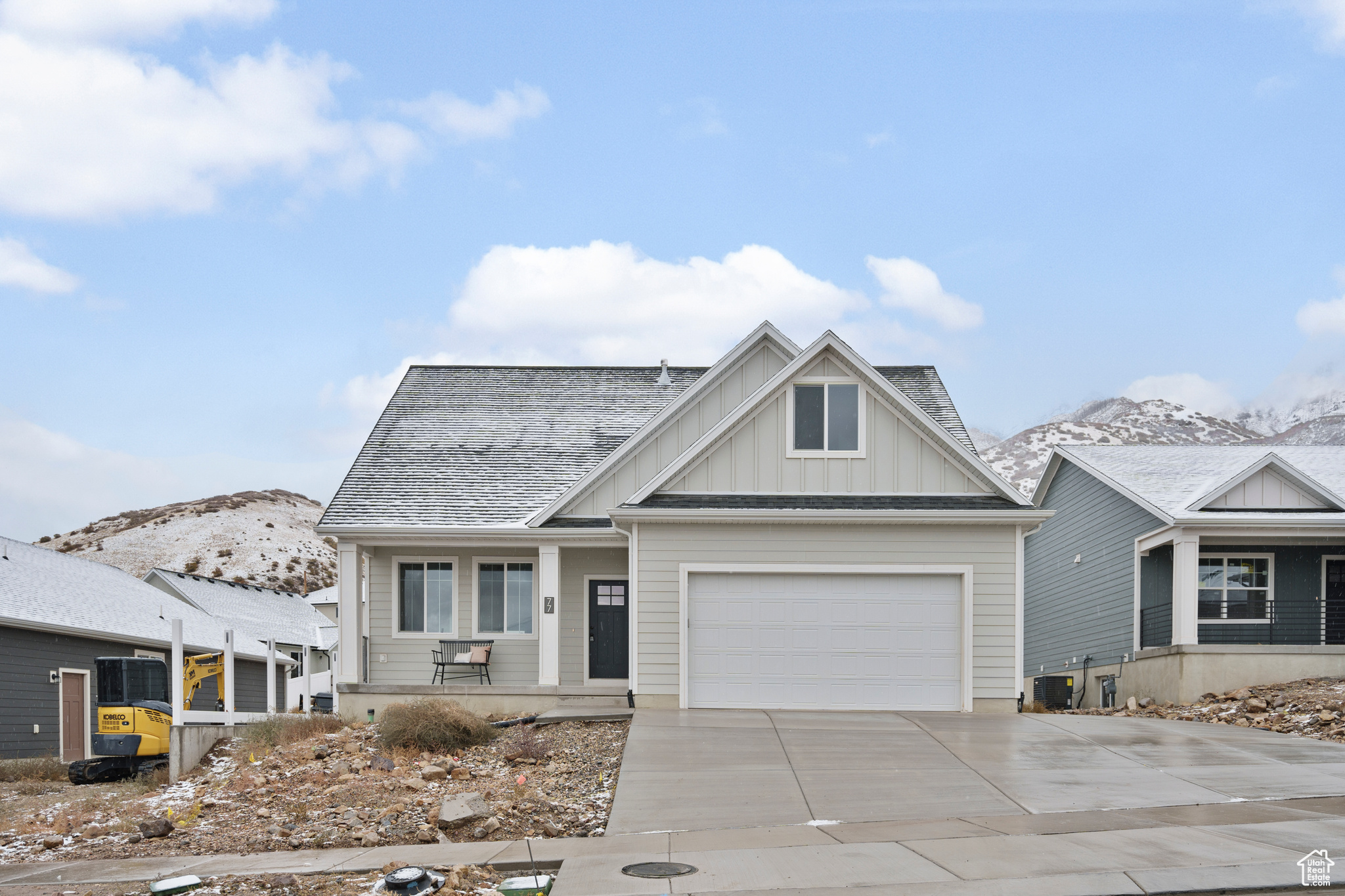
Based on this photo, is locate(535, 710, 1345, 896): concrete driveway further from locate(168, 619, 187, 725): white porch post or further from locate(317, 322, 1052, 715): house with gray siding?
locate(168, 619, 187, 725): white porch post

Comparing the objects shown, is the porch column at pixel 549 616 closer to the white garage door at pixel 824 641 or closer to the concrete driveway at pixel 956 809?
the white garage door at pixel 824 641

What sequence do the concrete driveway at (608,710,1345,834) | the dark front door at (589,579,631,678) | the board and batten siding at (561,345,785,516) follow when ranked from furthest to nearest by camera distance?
the dark front door at (589,579,631,678) → the board and batten siding at (561,345,785,516) → the concrete driveway at (608,710,1345,834)

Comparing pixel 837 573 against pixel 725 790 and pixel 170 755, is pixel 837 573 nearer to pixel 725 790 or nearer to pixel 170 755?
pixel 725 790

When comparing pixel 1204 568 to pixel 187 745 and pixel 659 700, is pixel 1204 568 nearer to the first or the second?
pixel 659 700

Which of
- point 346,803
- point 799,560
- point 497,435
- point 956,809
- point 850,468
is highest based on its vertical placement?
point 497,435

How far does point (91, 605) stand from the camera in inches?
1042

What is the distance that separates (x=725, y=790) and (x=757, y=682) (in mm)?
5856

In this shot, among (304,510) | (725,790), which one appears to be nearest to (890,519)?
(725,790)

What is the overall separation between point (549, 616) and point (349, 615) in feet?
11.3

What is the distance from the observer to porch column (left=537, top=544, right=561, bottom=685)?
18797 millimetres

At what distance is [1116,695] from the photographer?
2273cm

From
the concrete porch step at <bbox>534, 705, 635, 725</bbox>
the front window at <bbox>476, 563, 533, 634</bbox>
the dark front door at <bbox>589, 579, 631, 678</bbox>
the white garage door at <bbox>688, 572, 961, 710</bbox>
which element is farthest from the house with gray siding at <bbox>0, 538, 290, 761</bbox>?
the white garage door at <bbox>688, 572, 961, 710</bbox>

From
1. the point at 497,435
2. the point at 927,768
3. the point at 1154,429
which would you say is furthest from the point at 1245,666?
the point at 1154,429

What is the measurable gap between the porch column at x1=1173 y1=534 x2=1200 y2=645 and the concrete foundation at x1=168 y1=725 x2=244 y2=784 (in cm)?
1652
